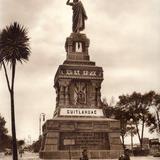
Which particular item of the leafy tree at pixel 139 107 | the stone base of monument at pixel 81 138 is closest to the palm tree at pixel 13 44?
the stone base of monument at pixel 81 138

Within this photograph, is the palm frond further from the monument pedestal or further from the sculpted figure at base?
the sculpted figure at base

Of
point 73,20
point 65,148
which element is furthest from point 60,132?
point 73,20

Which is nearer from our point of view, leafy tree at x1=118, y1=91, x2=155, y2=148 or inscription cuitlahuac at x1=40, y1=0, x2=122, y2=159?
inscription cuitlahuac at x1=40, y1=0, x2=122, y2=159

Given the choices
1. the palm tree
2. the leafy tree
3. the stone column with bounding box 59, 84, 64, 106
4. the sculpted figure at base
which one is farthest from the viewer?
the leafy tree

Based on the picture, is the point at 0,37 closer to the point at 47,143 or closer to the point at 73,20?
the point at 47,143

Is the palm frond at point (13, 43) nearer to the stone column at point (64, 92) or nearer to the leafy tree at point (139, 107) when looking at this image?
the stone column at point (64, 92)

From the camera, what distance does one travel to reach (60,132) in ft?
125

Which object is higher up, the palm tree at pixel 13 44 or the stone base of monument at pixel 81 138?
the palm tree at pixel 13 44

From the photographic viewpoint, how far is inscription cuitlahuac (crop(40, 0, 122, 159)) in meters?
37.8

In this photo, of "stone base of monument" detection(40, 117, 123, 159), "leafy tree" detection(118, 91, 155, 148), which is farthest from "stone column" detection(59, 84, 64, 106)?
"leafy tree" detection(118, 91, 155, 148)

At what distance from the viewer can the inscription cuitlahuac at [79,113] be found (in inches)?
1486

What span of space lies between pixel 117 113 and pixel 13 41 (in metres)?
38.8

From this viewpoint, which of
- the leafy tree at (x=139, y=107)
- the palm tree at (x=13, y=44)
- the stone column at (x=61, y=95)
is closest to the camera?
the palm tree at (x=13, y=44)

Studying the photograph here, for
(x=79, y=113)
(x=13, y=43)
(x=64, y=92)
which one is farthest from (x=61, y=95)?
(x=13, y=43)
